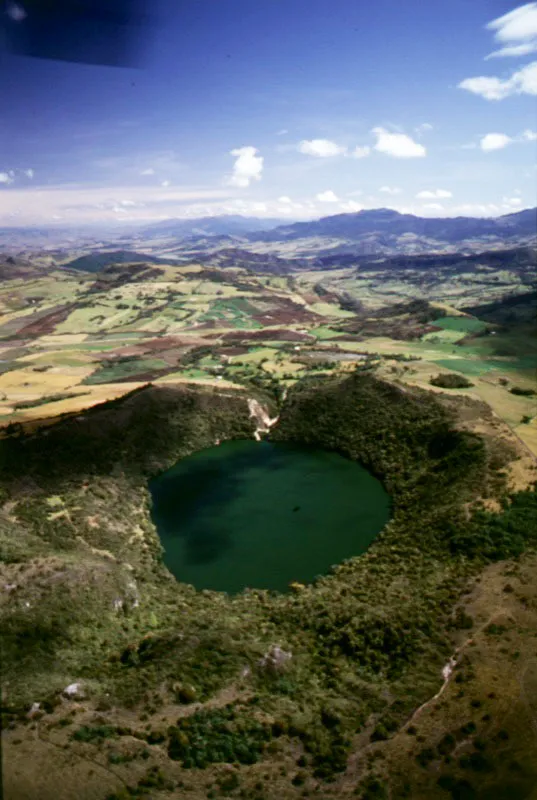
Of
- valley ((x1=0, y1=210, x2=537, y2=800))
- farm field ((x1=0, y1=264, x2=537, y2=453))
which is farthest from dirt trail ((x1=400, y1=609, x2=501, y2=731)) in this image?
farm field ((x1=0, y1=264, x2=537, y2=453))

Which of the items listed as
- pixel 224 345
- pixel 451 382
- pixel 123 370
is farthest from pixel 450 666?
pixel 224 345

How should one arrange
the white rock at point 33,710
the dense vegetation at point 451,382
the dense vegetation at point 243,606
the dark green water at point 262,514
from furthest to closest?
the dense vegetation at point 451,382, the dark green water at point 262,514, the dense vegetation at point 243,606, the white rock at point 33,710

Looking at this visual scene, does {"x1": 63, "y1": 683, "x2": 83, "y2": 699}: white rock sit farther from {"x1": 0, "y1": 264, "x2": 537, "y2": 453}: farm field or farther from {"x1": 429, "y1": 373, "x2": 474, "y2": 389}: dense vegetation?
{"x1": 429, "y1": 373, "x2": 474, "y2": 389}: dense vegetation

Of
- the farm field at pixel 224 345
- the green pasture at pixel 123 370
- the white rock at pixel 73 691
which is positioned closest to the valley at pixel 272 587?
the white rock at pixel 73 691

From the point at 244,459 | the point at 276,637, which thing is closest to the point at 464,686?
the point at 276,637

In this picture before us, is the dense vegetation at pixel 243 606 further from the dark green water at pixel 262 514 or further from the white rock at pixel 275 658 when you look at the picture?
the dark green water at pixel 262 514

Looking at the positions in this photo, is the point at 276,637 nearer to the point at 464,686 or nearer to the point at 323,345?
the point at 464,686

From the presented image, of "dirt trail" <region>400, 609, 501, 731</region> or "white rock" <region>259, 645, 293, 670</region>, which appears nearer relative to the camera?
"dirt trail" <region>400, 609, 501, 731</region>

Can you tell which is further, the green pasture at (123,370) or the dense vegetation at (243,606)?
the green pasture at (123,370)
